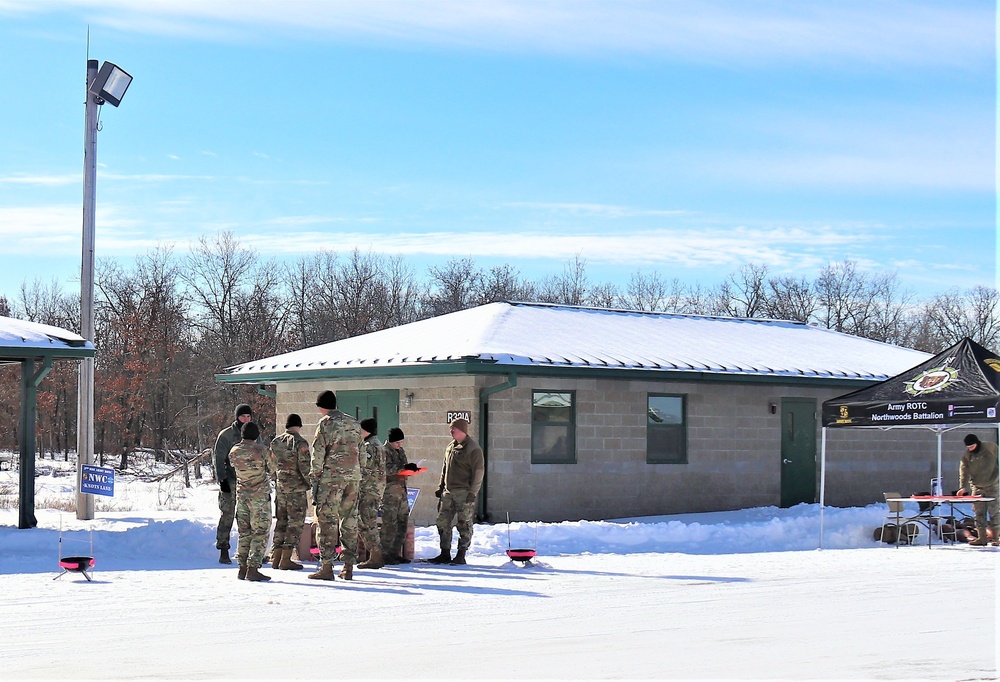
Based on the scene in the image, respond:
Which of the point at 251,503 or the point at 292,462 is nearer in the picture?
the point at 251,503

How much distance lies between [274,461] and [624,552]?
215 inches

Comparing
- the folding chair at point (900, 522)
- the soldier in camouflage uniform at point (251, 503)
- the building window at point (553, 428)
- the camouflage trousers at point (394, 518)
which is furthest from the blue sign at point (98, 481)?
the folding chair at point (900, 522)

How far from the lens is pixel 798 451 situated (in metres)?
22.4

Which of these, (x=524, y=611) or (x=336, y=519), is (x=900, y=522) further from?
(x=524, y=611)

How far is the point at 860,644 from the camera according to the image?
886 centimetres

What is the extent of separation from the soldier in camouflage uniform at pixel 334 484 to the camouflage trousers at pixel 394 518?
52.5 inches

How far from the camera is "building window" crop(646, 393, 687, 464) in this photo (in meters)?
20.5

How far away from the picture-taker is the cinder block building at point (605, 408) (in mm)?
18875

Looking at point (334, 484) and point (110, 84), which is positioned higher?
point (110, 84)

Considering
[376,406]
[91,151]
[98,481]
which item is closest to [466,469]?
[98,481]

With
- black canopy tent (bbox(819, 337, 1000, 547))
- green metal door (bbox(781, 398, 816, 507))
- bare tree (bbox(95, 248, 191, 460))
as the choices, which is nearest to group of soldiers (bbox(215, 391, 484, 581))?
black canopy tent (bbox(819, 337, 1000, 547))

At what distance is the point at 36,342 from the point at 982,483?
1354 cm

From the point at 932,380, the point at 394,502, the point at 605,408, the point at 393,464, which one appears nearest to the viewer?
the point at 393,464

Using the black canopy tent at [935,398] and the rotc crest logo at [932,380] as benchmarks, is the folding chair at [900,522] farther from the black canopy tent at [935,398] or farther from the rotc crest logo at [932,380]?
the rotc crest logo at [932,380]
